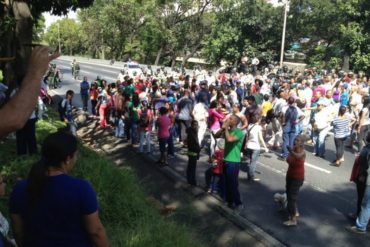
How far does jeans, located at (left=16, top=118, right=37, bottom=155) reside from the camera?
9.07 metres

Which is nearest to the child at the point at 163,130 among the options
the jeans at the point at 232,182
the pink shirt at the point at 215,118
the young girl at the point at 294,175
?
the pink shirt at the point at 215,118

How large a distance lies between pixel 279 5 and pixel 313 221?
29.6 m

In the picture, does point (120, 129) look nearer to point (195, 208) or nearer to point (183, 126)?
point (183, 126)

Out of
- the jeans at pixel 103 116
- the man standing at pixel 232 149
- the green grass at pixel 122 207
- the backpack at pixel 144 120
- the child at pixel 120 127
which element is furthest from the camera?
the jeans at pixel 103 116

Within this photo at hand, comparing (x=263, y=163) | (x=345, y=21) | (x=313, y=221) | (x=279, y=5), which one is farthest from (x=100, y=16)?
(x=313, y=221)

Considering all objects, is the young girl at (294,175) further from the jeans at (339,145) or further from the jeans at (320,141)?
the jeans at (320,141)

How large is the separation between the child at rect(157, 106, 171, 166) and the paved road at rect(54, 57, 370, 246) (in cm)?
33

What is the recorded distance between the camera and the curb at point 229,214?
677cm

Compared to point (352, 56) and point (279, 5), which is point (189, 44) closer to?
point (279, 5)

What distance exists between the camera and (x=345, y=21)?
30.8m

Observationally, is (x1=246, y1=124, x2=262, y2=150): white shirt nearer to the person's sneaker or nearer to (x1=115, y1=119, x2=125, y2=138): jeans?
the person's sneaker

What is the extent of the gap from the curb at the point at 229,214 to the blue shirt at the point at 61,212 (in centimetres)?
441

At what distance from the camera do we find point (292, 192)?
7215mm

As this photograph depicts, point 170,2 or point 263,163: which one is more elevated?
point 170,2
